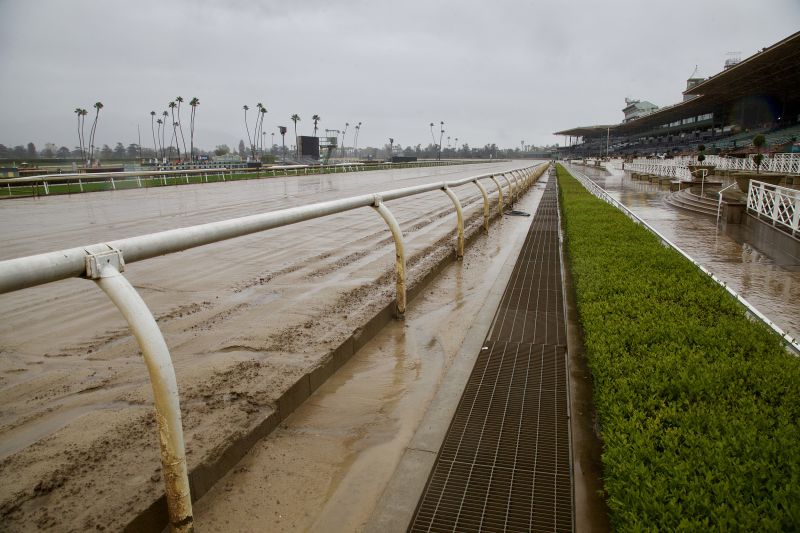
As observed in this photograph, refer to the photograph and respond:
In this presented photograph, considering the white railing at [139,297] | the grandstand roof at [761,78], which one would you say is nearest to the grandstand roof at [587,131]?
the grandstand roof at [761,78]

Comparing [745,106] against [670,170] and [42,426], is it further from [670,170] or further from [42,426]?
[42,426]

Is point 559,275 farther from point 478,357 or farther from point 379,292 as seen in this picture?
point 478,357

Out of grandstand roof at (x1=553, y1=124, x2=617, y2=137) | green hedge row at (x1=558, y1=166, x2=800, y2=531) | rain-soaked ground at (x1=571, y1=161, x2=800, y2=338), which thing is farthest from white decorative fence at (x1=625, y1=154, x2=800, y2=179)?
grandstand roof at (x1=553, y1=124, x2=617, y2=137)

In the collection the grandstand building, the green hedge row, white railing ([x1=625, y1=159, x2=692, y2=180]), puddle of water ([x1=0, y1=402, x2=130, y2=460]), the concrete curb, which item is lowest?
the concrete curb

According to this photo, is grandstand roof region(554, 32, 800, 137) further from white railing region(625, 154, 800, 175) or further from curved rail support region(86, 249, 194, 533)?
curved rail support region(86, 249, 194, 533)

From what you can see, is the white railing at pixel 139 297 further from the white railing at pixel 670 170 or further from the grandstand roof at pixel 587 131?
the grandstand roof at pixel 587 131

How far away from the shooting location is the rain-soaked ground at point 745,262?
16.0 ft

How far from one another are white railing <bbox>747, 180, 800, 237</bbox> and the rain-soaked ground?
0.63 m

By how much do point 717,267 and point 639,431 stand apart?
554cm

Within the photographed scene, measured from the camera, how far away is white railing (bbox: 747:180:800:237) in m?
8.82

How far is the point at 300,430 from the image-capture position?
2613 mm

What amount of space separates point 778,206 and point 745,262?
4.10m

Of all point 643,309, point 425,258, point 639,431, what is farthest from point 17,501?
point 425,258

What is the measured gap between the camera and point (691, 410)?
226cm
